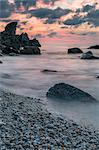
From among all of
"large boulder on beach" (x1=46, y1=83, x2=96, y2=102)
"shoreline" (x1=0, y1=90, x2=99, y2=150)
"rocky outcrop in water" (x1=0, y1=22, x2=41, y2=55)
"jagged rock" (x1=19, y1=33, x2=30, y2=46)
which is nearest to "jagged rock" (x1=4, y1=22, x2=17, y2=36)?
"rocky outcrop in water" (x1=0, y1=22, x2=41, y2=55)

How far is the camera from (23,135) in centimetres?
1341

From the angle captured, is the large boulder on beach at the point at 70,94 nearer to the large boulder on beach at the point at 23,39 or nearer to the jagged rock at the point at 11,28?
the large boulder on beach at the point at 23,39

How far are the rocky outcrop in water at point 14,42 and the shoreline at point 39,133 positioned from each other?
97.5m

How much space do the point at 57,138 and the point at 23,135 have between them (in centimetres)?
137

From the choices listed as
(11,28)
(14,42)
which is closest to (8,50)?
(14,42)

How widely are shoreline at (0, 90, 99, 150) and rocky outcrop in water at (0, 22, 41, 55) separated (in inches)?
3837

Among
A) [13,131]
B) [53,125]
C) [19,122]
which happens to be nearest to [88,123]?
[53,125]

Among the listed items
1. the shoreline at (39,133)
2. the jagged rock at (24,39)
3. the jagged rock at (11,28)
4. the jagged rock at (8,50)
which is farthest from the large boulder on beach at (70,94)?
the jagged rock at (11,28)

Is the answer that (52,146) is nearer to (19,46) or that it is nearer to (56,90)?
(56,90)

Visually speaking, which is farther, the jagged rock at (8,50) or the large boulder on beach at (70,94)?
the jagged rock at (8,50)

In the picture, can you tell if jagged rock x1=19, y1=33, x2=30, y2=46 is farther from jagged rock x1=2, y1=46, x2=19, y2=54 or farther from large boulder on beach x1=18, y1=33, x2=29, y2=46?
jagged rock x1=2, y1=46, x2=19, y2=54

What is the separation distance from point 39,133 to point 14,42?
382ft

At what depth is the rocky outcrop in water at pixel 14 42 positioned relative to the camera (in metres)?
116

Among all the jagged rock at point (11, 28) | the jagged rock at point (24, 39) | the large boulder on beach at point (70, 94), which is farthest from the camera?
the jagged rock at point (11, 28)
